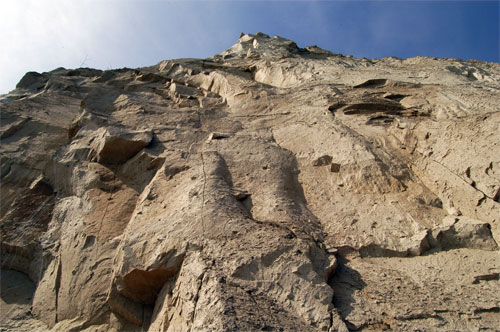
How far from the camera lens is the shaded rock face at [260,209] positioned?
10.7ft

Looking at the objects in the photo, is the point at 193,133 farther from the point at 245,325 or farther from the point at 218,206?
the point at 245,325

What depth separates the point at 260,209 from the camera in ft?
14.7

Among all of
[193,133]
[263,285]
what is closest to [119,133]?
[193,133]

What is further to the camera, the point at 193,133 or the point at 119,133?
the point at 193,133

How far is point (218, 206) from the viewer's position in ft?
13.7

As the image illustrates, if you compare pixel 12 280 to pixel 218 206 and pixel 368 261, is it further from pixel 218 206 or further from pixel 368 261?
pixel 368 261

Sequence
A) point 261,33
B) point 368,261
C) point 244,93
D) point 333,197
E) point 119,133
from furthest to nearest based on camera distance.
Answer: point 261,33 → point 244,93 → point 119,133 → point 333,197 → point 368,261

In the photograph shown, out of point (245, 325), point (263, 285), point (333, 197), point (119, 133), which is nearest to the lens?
point (245, 325)

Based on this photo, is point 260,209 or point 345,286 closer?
point 345,286

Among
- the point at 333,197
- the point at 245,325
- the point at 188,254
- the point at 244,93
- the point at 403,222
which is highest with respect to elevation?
the point at 244,93

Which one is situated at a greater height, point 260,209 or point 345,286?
point 260,209

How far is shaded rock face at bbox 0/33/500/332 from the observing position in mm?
3273

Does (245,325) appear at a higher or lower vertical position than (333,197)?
lower

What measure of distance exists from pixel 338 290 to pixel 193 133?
3844 millimetres
